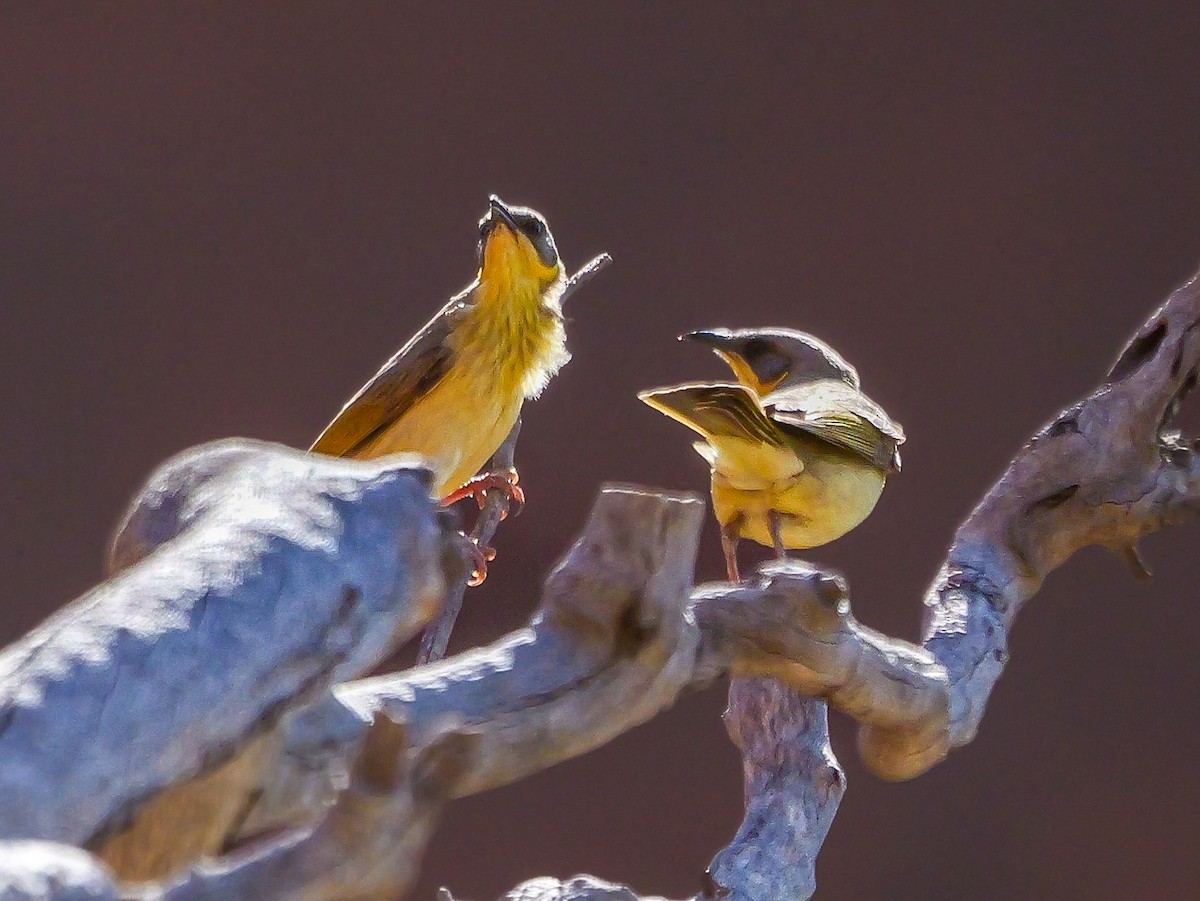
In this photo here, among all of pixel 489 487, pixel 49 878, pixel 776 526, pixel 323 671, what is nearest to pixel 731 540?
pixel 776 526

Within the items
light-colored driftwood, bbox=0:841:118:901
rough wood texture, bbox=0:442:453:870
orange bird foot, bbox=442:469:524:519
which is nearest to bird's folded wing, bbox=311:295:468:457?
orange bird foot, bbox=442:469:524:519

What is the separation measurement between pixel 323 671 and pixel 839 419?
4.08 feet

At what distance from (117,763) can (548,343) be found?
212cm

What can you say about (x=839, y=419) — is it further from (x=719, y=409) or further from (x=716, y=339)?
(x=716, y=339)

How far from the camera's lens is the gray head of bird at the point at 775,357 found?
2297mm

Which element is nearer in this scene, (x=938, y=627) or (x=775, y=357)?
(x=938, y=627)

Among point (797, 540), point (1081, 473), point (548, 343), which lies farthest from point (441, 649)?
point (1081, 473)

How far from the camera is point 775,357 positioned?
234 centimetres

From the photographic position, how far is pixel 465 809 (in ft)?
13.6

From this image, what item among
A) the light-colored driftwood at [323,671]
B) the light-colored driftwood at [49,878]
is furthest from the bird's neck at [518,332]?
the light-colored driftwood at [49,878]

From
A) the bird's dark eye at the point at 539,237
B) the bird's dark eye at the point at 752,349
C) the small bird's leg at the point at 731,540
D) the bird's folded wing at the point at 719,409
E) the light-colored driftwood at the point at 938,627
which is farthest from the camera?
the bird's dark eye at the point at 539,237

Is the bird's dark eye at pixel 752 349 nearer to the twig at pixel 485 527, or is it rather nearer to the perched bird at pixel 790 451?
the perched bird at pixel 790 451

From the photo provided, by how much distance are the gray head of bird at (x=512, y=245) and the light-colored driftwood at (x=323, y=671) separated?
160 cm

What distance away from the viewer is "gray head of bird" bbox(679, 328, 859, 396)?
230 cm
